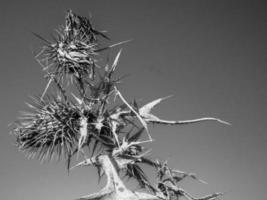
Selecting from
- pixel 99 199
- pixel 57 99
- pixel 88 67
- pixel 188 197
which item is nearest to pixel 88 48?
pixel 88 67

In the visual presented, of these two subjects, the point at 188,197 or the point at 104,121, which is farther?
the point at 188,197

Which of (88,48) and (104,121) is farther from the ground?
(88,48)

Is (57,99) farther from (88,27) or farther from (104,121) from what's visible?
(88,27)

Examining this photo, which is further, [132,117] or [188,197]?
[188,197]

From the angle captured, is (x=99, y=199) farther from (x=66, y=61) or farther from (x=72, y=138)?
(x=66, y=61)

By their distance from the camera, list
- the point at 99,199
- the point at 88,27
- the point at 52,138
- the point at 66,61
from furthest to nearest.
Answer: the point at 88,27, the point at 66,61, the point at 52,138, the point at 99,199

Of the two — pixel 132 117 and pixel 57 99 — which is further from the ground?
pixel 57 99

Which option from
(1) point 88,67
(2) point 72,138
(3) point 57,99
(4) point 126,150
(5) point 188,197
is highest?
(1) point 88,67

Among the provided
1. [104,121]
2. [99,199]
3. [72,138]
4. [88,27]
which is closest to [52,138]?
[72,138]

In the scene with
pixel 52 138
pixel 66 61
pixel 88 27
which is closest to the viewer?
pixel 52 138
